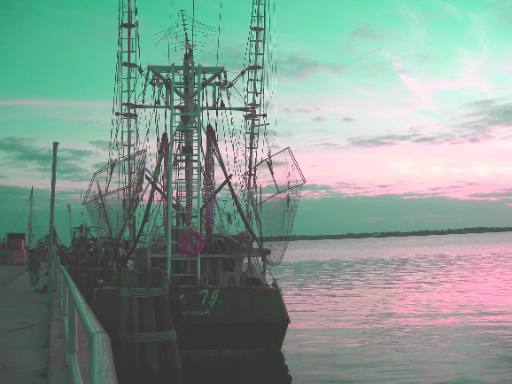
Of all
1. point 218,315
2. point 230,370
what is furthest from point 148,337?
point 230,370

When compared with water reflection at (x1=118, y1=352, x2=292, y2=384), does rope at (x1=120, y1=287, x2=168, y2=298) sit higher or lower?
higher

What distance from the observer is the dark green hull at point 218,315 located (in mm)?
19391

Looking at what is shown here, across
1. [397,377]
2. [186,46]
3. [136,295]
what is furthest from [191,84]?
[397,377]

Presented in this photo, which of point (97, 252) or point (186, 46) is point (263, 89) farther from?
point (97, 252)

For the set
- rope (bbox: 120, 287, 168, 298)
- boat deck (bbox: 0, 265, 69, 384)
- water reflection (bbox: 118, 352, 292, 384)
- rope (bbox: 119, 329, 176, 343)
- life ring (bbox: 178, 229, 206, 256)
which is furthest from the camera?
water reflection (bbox: 118, 352, 292, 384)

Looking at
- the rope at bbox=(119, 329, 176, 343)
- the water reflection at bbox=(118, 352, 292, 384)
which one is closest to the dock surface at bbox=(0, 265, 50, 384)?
the rope at bbox=(119, 329, 176, 343)

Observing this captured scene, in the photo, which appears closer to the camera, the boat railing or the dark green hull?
the boat railing

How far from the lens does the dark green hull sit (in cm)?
1939

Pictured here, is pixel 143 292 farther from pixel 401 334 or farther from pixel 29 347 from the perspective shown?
pixel 401 334

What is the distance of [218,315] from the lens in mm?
19594

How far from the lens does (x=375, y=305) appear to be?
137 ft

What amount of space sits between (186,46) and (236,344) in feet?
39.3

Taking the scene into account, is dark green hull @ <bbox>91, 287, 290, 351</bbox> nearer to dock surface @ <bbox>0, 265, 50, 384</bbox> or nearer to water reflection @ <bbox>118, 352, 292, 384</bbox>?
water reflection @ <bbox>118, 352, 292, 384</bbox>

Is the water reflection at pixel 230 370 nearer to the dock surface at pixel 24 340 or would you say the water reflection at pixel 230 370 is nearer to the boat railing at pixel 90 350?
the dock surface at pixel 24 340
